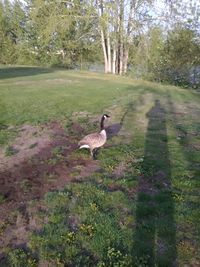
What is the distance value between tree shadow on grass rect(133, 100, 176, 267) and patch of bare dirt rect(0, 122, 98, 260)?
1.89 m

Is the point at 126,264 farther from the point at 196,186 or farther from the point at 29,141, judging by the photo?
the point at 29,141

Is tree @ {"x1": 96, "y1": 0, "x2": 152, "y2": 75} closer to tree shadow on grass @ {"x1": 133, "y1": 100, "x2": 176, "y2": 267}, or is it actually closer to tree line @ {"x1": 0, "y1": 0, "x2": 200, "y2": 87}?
tree line @ {"x1": 0, "y1": 0, "x2": 200, "y2": 87}

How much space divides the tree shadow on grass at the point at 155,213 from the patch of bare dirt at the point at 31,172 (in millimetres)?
1886

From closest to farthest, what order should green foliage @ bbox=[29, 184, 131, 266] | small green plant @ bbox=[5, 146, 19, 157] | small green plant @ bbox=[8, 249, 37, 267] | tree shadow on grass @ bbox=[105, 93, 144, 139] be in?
small green plant @ bbox=[8, 249, 37, 267] < green foliage @ bbox=[29, 184, 131, 266] < small green plant @ bbox=[5, 146, 19, 157] < tree shadow on grass @ bbox=[105, 93, 144, 139]

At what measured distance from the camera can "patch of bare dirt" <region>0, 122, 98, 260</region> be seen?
8.05 metres

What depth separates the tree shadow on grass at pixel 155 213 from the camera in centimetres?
693

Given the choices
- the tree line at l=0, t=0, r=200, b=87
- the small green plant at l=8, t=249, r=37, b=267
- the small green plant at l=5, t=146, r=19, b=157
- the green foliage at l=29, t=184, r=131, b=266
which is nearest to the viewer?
the small green plant at l=8, t=249, r=37, b=267

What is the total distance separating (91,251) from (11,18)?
78587mm

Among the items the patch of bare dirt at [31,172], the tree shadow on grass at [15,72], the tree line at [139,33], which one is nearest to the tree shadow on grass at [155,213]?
the patch of bare dirt at [31,172]

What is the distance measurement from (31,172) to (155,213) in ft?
14.3

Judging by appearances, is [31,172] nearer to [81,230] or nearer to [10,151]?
[10,151]

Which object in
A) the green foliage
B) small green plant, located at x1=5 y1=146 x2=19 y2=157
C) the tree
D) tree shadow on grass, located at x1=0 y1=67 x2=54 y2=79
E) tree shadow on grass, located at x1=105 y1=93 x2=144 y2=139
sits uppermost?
the tree

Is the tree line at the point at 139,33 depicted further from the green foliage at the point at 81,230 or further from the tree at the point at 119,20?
the green foliage at the point at 81,230

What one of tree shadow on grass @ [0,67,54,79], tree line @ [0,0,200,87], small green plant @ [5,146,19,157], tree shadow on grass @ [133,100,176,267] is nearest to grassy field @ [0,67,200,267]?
tree shadow on grass @ [133,100,176,267]
